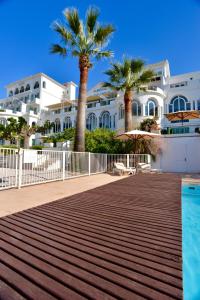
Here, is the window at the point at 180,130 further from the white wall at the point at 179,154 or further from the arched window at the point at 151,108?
the white wall at the point at 179,154

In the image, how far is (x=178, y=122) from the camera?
2294cm

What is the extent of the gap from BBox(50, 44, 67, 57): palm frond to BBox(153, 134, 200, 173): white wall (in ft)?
34.2

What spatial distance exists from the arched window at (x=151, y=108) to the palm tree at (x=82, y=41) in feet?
40.4

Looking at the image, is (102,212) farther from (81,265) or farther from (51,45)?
(51,45)

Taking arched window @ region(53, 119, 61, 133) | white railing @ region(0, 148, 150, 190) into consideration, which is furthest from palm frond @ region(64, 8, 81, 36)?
arched window @ region(53, 119, 61, 133)

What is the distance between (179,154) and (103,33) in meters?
11.1

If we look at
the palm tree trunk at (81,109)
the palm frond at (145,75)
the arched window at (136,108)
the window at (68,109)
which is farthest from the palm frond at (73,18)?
the window at (68,109)

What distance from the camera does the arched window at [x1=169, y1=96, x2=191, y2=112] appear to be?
2491 centimetres

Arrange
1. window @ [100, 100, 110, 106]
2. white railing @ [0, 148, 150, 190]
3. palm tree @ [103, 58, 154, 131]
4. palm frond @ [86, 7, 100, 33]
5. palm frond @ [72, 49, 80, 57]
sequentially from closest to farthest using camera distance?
white railing @ [0, 148, 150, 190] → palm frond @ [86, 7, 100, 33] → palm frond @ [72, 49, 80, 57] → palm tree @ [103, 58, 154, 131] → window @ [100, 100, 110, 106]

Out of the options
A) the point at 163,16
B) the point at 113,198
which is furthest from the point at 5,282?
the point at 163,16

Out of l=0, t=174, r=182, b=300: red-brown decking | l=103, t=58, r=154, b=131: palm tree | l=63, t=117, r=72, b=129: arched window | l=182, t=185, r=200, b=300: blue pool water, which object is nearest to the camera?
l=0, t=174, r=182, b=300: red-brown decking

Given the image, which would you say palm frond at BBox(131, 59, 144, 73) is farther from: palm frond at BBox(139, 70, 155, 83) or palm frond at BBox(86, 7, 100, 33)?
palm frond at BBox(86, 7, 100, 33)

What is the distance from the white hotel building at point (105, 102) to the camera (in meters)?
24.0

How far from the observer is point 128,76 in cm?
1589
